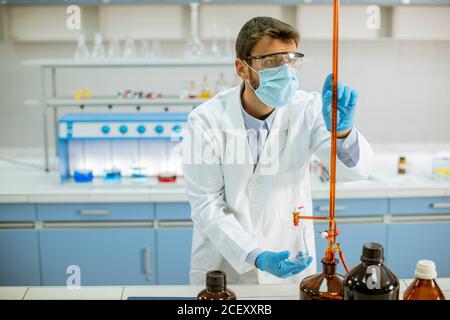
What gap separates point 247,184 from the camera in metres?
1.57

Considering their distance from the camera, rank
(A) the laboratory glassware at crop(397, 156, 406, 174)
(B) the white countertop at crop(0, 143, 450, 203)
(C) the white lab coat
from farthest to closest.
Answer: (A) the laboratory glassware at crop(397, 156, 406, 174) → (B) the white countertop at crop(0, 143, 450, 203) → (C) the white lab coat

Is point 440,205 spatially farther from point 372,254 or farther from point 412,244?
point 372,254

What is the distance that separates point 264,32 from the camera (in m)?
1.41

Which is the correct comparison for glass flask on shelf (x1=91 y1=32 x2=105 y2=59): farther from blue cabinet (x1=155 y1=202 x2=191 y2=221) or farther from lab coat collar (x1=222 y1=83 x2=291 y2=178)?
lab coat collar (x1=222 y1=83 x2=291 y2=178)

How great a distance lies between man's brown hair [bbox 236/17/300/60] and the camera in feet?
4.57

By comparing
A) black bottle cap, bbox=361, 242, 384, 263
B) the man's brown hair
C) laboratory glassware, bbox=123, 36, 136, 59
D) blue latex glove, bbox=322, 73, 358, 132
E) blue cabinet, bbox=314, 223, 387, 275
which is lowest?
blue cabinet, bbox=314, 223, 387, 275

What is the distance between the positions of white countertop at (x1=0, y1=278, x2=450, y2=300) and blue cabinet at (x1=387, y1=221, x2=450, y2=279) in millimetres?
1443

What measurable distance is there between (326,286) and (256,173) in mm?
671

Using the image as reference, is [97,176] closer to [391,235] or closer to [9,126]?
[9,126]

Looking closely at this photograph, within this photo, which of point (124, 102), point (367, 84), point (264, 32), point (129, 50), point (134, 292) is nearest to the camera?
point (134, 292)

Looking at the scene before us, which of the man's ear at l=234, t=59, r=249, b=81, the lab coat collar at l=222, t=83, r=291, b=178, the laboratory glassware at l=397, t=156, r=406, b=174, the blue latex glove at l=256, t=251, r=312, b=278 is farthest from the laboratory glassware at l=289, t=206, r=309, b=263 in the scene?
the laboratory glassware at l=397, t=156, r=406, b=174

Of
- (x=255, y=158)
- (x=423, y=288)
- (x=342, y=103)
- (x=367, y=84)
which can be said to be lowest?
(x=423, y=288)

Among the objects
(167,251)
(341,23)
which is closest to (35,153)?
(167,251)

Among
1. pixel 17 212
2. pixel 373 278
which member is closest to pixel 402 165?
pixel 17 212
